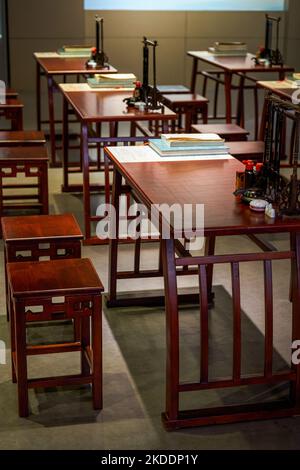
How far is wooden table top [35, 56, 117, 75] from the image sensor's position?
6422 millimetres

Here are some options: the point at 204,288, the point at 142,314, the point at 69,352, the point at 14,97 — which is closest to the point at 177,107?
the point at 14,97

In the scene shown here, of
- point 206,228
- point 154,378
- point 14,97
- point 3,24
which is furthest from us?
point 3,24

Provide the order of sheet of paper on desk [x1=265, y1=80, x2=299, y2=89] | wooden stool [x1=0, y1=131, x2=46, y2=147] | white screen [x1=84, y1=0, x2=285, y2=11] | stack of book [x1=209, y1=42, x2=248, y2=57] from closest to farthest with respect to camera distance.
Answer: wooden stool [x1=0, y1=131, x2=46, y2=147], sheet of paper on desk [x1=265, y1=80, x2=299, y2=89], stack of book [x1=209, y1=42, x2=248, y2=57], white screen [x1=84, y1=0, x2=285, y2=11]

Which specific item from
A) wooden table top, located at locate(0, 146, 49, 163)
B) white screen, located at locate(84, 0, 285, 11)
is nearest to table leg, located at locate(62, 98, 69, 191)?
wooden table top, located at locate(0, 146, 49, 163)

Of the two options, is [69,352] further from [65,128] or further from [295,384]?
[65,128]

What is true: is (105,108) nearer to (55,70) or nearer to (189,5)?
(55,70)

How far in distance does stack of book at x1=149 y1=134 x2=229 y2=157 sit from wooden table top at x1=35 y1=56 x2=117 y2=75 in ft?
8.64

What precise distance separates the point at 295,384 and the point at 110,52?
774 centimetres

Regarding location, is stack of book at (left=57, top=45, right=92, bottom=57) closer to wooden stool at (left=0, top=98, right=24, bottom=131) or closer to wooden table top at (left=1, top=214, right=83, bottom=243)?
wooden stool at (left=0, top=98, right=24, bottom=131)

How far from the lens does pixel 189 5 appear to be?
34.3 ft

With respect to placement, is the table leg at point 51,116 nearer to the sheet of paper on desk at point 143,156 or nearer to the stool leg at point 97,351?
the sheet of paper on desk at point 143,156

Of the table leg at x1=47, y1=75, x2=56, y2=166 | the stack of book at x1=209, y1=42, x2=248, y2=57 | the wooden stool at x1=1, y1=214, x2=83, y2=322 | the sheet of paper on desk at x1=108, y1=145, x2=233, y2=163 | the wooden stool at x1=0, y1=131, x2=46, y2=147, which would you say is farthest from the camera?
the stack of book at x1=209, y1=42, x2=248, y2=57

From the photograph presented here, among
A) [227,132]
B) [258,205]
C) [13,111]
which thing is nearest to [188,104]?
[227,132]

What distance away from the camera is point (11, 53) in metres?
10.1
